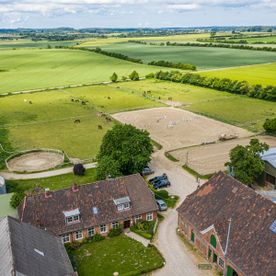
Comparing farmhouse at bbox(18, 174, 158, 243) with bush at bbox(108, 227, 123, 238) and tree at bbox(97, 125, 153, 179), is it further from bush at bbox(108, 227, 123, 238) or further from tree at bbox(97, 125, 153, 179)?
tree at bbox(97, 125, 153, 179)

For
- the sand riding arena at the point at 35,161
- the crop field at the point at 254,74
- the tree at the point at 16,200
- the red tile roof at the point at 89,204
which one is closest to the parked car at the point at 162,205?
the red tile roof at the point at 89,204

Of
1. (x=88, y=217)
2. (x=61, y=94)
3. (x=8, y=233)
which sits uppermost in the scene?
(x=8, y=233)

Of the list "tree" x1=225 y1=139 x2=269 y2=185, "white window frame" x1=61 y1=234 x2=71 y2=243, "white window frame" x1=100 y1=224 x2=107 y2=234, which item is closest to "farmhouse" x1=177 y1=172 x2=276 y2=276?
"white window frame" x1=100 y1=224 x2=107 y2=234

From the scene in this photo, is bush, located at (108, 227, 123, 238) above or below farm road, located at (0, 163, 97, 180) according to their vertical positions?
above

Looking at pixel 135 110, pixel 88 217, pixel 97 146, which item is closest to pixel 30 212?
pixel 88 217

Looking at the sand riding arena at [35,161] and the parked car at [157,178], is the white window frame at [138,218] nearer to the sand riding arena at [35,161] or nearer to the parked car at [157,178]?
the parked car at [157,178]

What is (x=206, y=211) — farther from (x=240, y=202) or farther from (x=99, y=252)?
(x=99, y=252)

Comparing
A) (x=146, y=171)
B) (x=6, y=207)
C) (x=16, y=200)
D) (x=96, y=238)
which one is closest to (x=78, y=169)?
(x=146, y=171)
